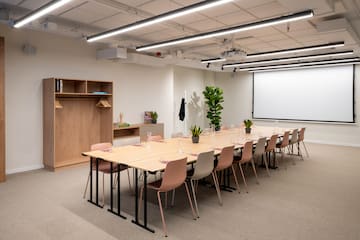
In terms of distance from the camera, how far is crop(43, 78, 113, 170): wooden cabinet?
17.7 feet

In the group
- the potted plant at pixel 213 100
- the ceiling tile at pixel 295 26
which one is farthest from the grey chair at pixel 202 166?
the potted plant at pixel 213 100

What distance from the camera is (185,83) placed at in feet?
34.0

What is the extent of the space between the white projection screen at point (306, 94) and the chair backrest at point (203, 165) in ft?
23.7

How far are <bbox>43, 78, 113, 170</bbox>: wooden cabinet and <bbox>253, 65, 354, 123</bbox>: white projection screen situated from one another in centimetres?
650

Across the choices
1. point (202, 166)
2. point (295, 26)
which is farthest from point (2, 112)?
point (295, 26)

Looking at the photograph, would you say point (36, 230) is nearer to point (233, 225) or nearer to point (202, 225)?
point (202, 225)

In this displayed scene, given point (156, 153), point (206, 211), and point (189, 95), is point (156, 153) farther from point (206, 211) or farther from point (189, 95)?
point (189, 95)

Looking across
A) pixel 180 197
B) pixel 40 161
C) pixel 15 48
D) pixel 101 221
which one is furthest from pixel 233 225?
pixel 15 48

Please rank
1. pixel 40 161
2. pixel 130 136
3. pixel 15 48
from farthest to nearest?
pixel 130 136
pixel 40 161
pixel 15 48

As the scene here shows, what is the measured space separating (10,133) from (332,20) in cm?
625

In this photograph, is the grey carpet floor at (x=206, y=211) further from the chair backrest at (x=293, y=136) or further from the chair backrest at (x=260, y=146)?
the chair backrest at (x=293, y=136)

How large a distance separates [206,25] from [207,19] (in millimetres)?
376

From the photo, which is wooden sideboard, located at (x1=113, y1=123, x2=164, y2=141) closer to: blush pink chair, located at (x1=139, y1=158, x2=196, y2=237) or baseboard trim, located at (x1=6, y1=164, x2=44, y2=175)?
baseboard trim, located at (x1=6, y1=164, x2=44, y2=175)

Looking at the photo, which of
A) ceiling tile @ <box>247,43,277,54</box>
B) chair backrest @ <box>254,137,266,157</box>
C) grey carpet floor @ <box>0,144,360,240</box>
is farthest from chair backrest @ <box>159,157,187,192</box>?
ceiling tile @ <box>247,43,277,54</box>
